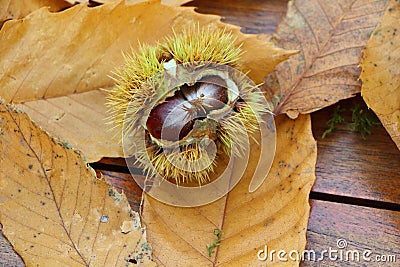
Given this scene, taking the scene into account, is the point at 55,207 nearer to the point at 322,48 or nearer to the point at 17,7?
the point at 17,7

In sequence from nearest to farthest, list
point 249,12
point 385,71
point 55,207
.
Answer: point 55,207
point 385,71
point 249,12

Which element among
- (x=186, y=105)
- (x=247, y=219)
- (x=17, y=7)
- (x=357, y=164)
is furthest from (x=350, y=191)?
(x=17, y=7)

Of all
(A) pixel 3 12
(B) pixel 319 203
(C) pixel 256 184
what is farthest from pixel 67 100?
(B) pixel 319 203

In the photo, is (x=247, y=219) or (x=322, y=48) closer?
(x=247, y=219)

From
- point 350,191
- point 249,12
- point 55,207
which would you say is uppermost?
point 249,12

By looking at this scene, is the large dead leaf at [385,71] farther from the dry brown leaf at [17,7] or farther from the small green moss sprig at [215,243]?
the dry brown leaf at [17,7]

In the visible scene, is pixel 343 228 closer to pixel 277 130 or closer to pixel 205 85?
pixel 277 130

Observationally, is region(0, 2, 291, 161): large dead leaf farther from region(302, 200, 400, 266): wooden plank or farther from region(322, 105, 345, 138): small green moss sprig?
region(302, 200, 400, 266): wooden plank
